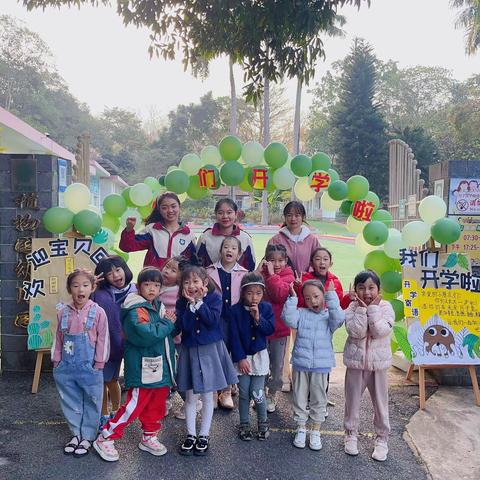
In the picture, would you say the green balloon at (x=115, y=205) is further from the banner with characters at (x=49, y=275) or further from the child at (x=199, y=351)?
the child at (x=199, y=351)

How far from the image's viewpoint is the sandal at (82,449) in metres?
2.98

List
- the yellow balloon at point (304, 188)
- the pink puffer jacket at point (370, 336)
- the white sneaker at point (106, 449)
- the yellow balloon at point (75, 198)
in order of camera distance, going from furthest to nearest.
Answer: the yellow balloon at point (304, 188) < the yellow balloon at point (75, 198) < the pink puffer jacket at point (370, 336) < the white sneaker at point (106, 449)

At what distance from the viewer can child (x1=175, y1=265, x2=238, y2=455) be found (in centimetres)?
297

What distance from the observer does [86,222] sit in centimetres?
407

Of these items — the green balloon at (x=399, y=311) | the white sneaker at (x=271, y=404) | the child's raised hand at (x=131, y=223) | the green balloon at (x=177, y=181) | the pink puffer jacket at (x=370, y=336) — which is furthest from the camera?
the green balloon at (x=177, y=181)

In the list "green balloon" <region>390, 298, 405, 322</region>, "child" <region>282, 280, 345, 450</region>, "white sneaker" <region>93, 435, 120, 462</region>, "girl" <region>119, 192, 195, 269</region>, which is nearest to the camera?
"white sneaker" <region>93, 435, 120, 462</region>

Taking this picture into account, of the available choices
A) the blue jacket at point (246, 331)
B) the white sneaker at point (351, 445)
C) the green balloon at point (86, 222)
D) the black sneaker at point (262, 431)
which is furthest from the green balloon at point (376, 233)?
the green balloon at point (86, 222)

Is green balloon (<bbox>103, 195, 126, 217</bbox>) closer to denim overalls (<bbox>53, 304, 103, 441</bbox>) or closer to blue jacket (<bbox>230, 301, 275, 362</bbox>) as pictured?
denim overalls (<bbox>53, 304, 103, 441</bbox>)

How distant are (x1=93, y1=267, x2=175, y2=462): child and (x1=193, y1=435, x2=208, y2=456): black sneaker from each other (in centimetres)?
21

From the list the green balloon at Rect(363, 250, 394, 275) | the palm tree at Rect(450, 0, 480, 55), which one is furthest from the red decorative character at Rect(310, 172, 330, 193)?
the palm tree at Rect(450, 0, 480, 55)

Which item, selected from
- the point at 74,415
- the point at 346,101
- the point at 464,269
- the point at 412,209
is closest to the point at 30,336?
the point at 74,415

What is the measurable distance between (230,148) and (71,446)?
3.02 m

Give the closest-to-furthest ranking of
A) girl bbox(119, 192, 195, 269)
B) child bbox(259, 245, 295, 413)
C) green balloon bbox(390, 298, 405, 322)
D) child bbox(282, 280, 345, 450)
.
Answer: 1. child bbox(282, 280, 345, 450)
2. child bbox(259, 245, 295, 413)
3. girl bbox(119, 192, 195, 269)
4. green balloon bbox(390, 298, 405, 322)

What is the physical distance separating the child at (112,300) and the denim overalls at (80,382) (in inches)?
8.0
